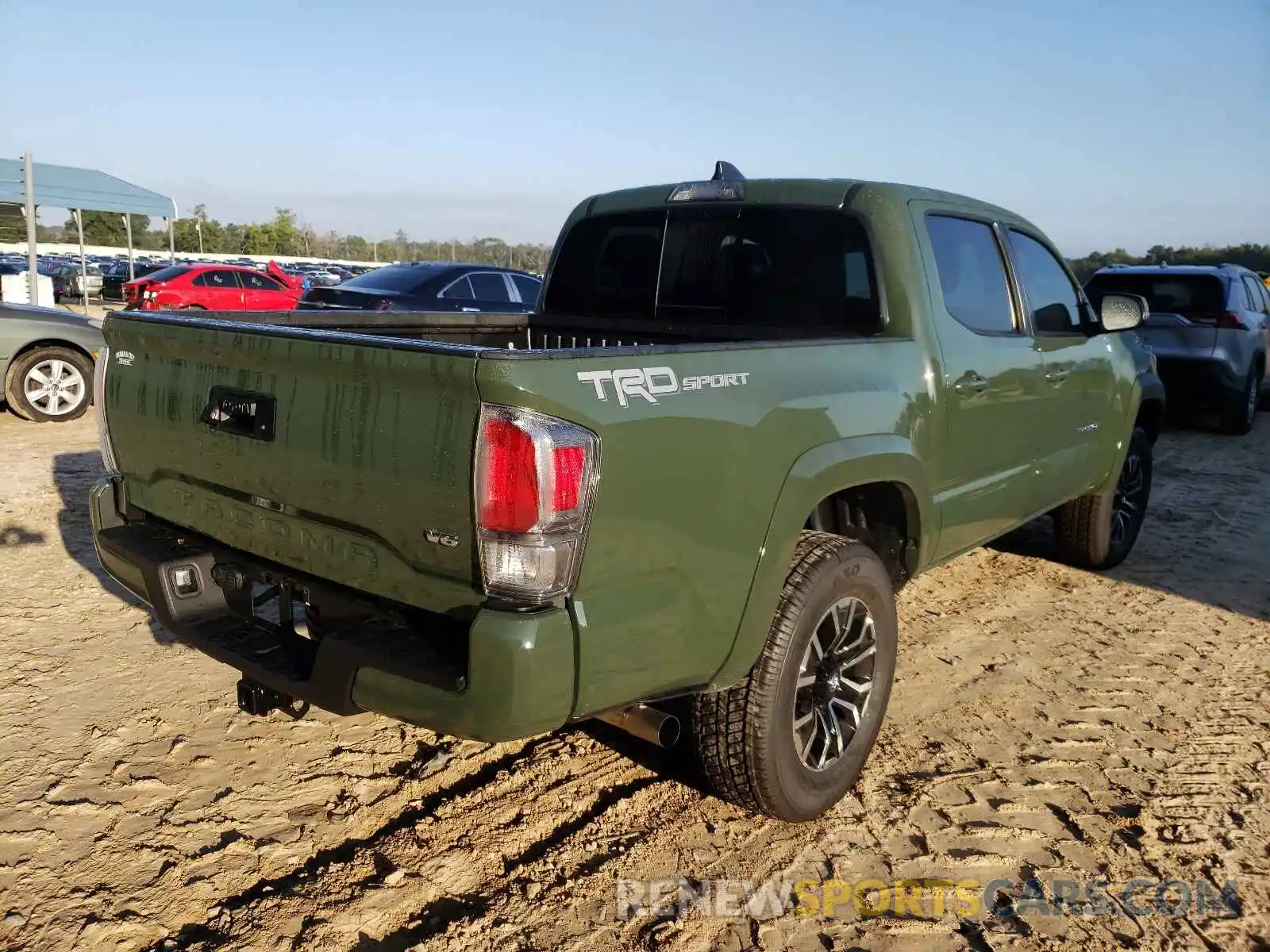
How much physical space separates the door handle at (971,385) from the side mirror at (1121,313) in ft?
4.53

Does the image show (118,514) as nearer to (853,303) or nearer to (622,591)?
(622,591)

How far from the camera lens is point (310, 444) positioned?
2539 mm

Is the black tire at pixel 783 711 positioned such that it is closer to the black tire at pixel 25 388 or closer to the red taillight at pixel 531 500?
the red taillight at pixel 531 500

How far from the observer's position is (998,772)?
3.41 meters

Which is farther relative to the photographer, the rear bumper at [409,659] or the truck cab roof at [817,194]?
the truck cab roof at [817,194]

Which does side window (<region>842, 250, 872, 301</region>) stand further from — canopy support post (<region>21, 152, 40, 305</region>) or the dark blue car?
canopy support post (<region>21, 152, 40, 305</region>)

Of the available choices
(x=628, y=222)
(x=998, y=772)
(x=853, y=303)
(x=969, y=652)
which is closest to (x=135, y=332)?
(x=628, y=222)

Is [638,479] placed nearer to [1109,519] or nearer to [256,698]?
[256,698]

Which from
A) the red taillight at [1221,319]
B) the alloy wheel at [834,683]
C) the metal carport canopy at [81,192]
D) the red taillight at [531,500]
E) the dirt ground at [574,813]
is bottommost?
the dirt ground at [574,813]

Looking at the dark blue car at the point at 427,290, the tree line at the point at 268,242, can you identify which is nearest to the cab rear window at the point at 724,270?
the dark blue car at the point at 427,290

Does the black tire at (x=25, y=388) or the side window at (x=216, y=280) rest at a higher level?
the side window at (x=216, y=280)

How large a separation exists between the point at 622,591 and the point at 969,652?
2.78 m

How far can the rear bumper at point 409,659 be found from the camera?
217cm

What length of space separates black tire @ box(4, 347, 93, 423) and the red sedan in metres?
11.3
